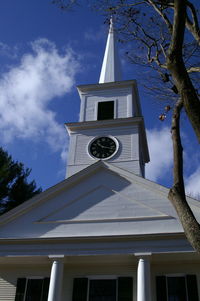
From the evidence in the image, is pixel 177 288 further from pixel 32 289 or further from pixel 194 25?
pixel 194 25

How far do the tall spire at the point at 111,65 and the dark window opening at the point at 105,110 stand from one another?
258cm

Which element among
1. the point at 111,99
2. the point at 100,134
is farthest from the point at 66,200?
the point at 111,99

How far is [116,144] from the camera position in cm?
1912

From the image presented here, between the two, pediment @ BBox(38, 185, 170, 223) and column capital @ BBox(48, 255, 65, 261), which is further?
pediment @ BBox(38, 185, 170, 223)

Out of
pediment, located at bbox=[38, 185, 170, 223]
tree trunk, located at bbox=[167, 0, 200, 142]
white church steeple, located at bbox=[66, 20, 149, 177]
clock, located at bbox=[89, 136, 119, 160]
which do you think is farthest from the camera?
clock, located at bbox=[89, 136, 119, 160]

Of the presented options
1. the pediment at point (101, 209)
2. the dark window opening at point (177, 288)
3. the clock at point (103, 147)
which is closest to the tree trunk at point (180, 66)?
the pediment at point (101, 209)

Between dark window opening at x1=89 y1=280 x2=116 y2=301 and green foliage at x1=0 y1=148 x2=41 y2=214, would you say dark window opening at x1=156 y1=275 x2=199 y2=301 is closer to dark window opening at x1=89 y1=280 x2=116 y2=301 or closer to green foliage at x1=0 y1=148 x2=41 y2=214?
dark window opening at x1=89 y1=280 x2=116 y2=301

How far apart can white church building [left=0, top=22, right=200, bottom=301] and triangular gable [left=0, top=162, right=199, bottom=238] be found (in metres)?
0.04

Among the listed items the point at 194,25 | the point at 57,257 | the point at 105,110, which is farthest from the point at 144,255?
the point at 105,110

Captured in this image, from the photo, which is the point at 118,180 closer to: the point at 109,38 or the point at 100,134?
the point at 100,134

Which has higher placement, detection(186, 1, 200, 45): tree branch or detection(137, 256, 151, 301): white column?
detection(186, 1, 200, 45): tree branch

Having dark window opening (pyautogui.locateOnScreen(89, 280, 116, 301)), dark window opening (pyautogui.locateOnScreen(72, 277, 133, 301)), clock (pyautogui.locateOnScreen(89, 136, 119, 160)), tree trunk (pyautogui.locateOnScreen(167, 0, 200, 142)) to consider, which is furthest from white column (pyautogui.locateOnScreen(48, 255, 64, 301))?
tree trunk (pyautogui.locateOnScreen(167, 0, 200, 142))

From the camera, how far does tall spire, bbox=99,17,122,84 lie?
Answer: 78.0 feet

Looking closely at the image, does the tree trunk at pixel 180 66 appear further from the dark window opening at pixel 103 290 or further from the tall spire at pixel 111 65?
the tall spire at pixel 111 65
